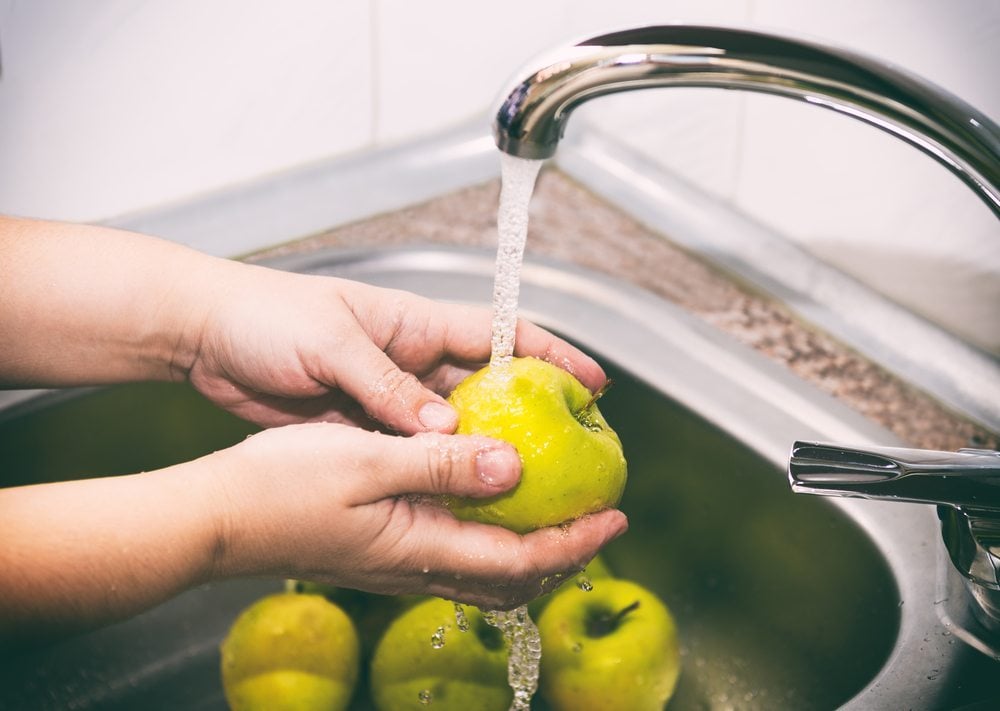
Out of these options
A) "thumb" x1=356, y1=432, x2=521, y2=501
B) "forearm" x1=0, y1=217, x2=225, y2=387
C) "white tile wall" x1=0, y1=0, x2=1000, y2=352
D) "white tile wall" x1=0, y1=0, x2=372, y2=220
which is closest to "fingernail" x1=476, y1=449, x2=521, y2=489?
"thumb" x1=356, y1=432, x2=521, y2=501

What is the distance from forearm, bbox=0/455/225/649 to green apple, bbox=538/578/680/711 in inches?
12.9

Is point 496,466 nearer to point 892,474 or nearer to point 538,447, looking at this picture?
point 538,447

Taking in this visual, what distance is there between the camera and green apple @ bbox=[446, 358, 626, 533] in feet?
2.33

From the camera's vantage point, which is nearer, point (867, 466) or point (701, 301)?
point (867, 466)

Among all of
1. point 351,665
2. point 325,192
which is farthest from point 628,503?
point 325,192

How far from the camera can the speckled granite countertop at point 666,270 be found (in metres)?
0.93

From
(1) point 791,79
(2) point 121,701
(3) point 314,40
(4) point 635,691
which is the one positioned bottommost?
(2) point 121,701

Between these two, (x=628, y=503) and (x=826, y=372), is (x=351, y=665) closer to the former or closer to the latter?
(x=628, y=503)

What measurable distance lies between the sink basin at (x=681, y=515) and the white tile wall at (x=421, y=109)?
21cm

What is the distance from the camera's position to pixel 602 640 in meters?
0.83

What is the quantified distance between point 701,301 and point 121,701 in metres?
0.71

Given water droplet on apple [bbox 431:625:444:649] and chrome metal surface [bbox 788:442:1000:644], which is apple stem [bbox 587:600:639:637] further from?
chrome metal surface [bbox 788:442:1000:644]

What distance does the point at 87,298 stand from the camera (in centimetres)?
82

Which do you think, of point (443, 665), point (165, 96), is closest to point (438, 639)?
point (443, 665)
